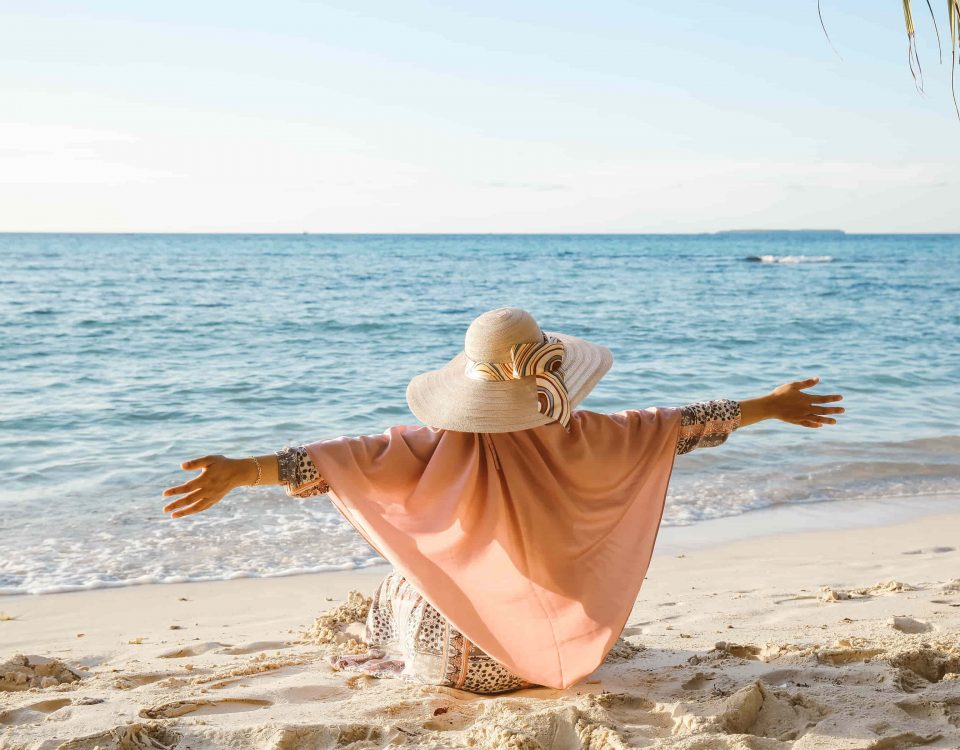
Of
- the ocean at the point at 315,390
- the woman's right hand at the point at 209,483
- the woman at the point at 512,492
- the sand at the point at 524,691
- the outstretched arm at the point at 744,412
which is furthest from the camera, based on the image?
the ocean at the point at 315,390

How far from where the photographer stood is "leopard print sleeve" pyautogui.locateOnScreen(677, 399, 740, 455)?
2957 millimetres

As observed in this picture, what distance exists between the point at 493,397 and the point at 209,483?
83cm

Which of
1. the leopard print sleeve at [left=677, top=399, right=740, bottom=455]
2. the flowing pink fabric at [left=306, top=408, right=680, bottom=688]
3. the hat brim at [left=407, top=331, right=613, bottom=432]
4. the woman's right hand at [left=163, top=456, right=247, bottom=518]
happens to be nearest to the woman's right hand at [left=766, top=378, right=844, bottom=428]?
the leopard print sleeve at [left=677, top=399, right=740, bottom=455]

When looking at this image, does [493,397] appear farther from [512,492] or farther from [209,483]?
[209,483]

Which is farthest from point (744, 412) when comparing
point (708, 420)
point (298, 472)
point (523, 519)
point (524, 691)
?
point (298, 472)

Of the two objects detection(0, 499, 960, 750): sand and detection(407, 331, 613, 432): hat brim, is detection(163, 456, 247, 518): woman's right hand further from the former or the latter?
detection(0, 499, 960, 750): sand

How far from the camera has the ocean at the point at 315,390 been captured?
549 cm

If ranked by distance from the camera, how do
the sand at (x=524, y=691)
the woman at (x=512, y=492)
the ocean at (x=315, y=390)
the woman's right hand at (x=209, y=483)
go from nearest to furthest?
the woman's right hand at (x=209, y=483), the sand at (x=524, y=691), the woman at (x=512, y=492), the ocean at (x=315, y=390)

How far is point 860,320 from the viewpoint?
58.9 ft

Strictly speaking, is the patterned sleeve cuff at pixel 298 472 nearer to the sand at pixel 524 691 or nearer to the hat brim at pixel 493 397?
the hat brim at pixel 493 397

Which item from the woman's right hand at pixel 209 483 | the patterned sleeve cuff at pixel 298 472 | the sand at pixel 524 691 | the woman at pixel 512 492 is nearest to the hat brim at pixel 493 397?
the woman at pixel 512 492

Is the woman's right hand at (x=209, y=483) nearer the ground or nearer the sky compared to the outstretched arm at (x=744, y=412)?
nearer the ground

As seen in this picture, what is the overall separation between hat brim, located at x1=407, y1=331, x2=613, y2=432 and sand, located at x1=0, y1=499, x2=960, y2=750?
859mm

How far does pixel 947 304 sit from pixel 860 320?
196 inches
